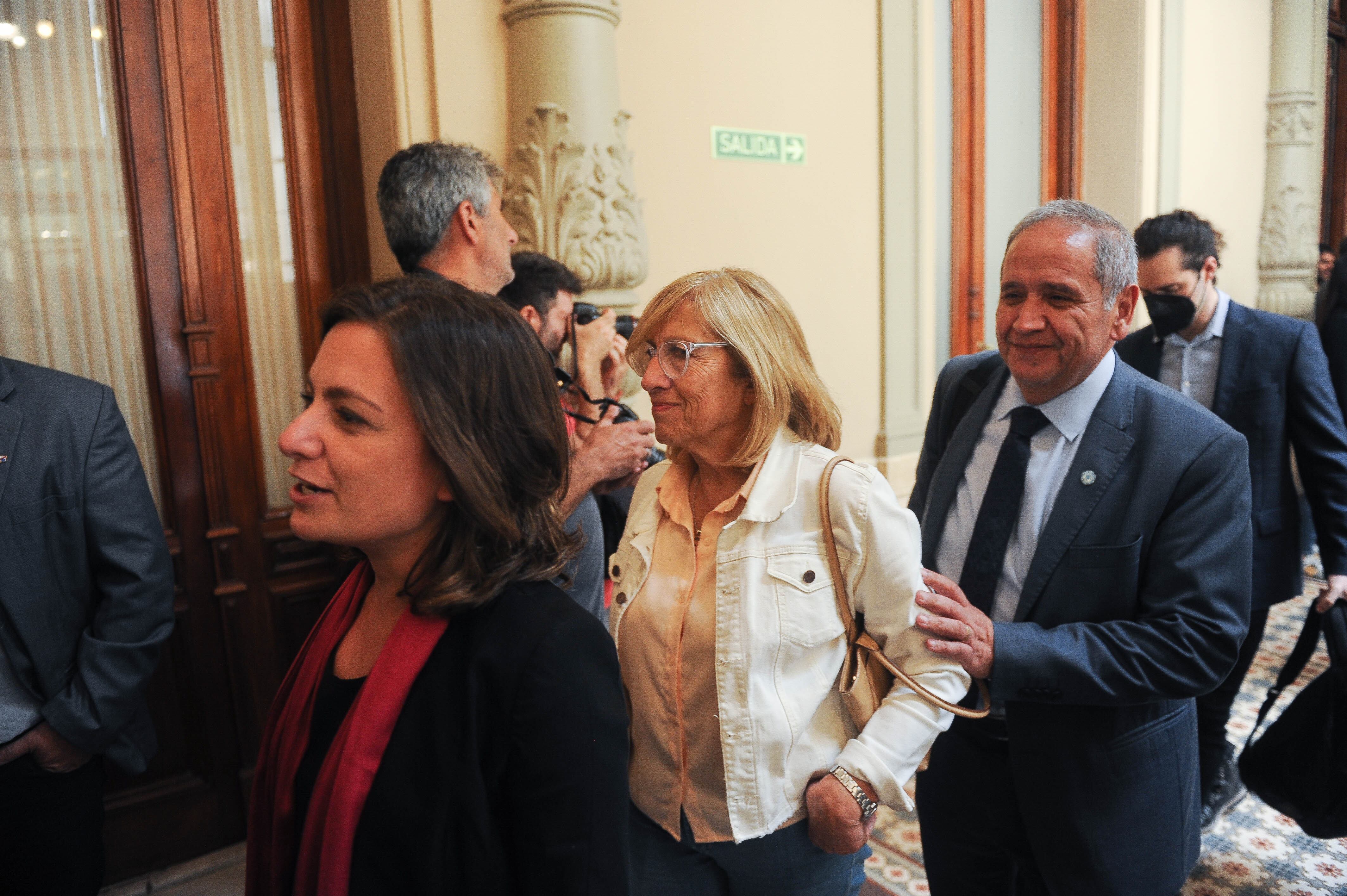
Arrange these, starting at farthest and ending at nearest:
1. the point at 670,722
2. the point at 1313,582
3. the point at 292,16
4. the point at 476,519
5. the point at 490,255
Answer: the point at 1313,582, the point at 292,16, the point at 490,255, the point at 670,722, the point at 476,519

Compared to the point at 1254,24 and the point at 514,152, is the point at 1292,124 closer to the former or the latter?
the point at 1254,24

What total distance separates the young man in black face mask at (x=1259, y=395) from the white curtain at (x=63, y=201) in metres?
2.78

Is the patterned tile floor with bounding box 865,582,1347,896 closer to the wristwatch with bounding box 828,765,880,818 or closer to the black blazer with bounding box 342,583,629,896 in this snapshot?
the wristwatch with bounding box 828,765,880,818

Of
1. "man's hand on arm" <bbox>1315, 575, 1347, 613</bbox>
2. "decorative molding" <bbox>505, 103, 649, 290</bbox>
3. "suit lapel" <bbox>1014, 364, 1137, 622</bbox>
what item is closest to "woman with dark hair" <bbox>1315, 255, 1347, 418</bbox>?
"man's hand on arm" <bbox>1315, 575, 1347, 613</bbox>

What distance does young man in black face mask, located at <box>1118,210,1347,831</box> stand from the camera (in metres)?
2.52

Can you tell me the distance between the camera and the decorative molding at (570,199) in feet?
8.84

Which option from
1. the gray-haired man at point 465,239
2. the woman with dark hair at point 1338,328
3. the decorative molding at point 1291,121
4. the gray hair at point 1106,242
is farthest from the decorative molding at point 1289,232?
the gray-haired man at point 465,239

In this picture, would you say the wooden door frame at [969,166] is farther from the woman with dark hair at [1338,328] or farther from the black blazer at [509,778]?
the black blazer at [509,778]

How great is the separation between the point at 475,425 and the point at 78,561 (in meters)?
1.27

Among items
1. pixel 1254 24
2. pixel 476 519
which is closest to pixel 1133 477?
pixel 476 519

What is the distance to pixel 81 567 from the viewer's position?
185 cm

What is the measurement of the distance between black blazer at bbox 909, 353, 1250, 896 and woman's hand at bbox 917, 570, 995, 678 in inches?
1.1

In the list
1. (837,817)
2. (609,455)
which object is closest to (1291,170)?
(609,455)

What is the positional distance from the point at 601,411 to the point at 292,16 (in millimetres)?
1520
